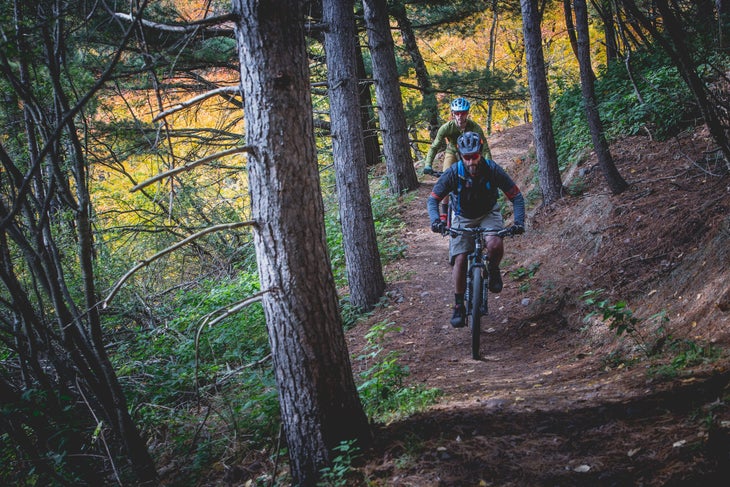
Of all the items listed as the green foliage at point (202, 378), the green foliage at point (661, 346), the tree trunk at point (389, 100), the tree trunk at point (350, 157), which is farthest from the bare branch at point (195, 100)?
the tree trunk at point (389, 100)

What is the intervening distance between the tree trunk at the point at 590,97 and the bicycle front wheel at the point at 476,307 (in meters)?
3.45

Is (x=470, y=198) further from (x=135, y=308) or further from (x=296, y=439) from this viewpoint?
(x=135, y=308)

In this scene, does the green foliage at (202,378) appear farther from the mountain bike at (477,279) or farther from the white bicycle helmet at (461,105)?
the white bicycle helmet at (461,105)

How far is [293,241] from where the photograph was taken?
3.31m

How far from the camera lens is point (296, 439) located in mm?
3555

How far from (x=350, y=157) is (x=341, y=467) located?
551 centimetres

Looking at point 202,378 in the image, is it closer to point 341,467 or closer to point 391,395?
point 391,395

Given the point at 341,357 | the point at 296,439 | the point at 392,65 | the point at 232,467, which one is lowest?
the point at 232,467

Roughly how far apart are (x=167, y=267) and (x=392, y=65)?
7303 millimetres

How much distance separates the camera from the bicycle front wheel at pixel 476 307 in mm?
5906

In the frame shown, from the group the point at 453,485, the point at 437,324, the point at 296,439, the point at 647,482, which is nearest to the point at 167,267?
the point at 437,324

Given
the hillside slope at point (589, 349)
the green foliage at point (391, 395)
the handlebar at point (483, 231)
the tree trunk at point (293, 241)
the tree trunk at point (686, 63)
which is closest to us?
the hillside slope at point (589, 349)

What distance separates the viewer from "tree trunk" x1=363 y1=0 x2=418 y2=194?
12422mm

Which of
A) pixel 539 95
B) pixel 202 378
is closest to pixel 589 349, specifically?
pixel 202 378
